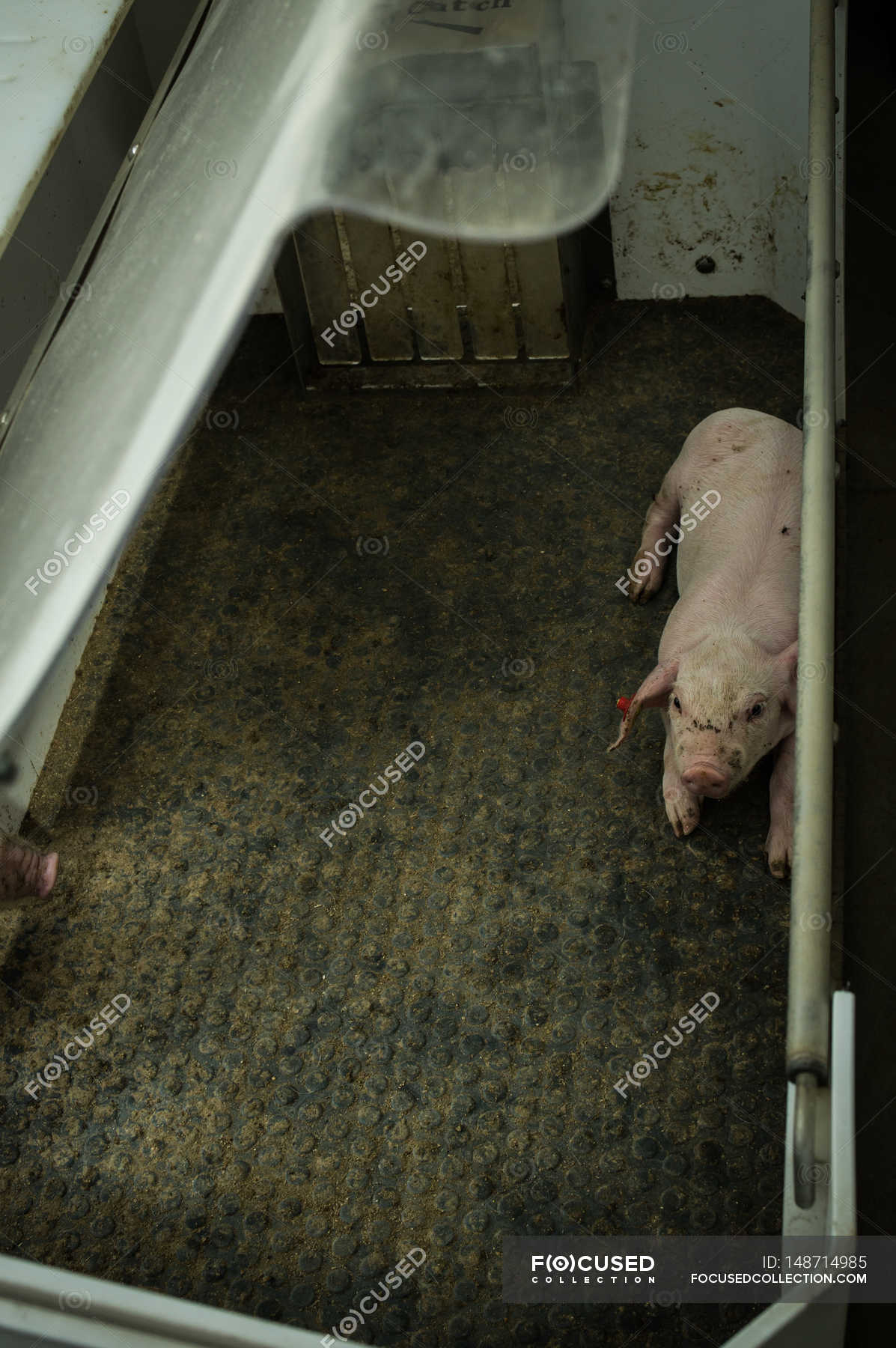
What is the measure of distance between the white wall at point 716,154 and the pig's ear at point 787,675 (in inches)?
41.1

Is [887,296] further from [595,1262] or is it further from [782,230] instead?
[595,1262]

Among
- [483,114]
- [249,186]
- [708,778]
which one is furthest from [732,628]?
[483,114]

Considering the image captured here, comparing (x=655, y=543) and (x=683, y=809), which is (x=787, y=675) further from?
(x=655, y=543)

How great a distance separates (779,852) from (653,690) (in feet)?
0.94

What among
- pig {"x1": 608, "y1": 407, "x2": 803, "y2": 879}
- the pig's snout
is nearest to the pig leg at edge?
pig {"x1": 608, "y1": 407, "x2": 803, "y2": 879}

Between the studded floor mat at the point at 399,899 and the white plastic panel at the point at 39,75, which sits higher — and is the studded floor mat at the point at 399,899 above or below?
below

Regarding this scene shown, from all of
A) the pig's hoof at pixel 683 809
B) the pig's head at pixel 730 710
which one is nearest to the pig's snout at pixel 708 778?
the pig's head at pixel 730 710

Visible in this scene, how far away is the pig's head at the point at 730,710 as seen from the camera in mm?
1780

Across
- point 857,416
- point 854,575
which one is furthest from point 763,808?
point 857,416

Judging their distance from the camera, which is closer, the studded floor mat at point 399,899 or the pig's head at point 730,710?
the studded floor mat at point 399,899

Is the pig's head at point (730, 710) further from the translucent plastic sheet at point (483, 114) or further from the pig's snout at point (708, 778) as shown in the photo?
the translucent plastic sheet at point (483, 114)

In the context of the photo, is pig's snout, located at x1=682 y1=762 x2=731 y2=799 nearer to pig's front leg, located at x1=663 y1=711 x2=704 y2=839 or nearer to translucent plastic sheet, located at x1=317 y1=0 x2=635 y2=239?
pig's front leg, located at x1=663 y1=711 x2=704 y2=839

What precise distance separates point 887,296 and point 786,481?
314mm

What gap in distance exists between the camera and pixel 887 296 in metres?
1.81
